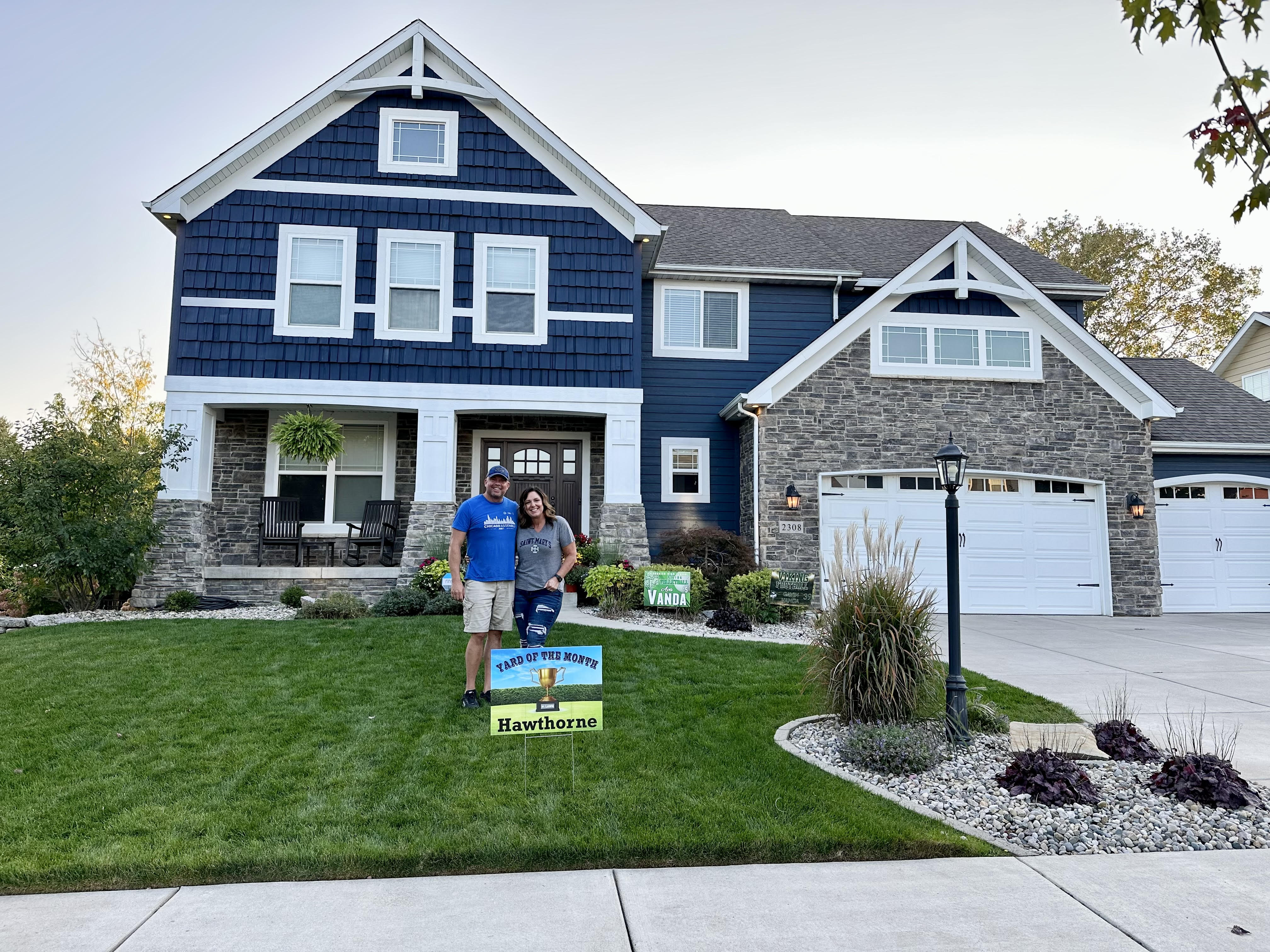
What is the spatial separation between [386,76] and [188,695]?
1049 cm

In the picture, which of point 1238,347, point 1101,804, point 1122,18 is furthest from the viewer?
point 1238,347

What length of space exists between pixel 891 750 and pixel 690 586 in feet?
19.0

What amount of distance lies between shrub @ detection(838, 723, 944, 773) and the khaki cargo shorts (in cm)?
255

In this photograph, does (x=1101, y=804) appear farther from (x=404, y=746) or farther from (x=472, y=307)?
(x=472, y=307)

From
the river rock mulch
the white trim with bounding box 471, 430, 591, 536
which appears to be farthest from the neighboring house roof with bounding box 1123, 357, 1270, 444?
the river rock mulch

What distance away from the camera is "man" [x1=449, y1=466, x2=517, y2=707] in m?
5.84

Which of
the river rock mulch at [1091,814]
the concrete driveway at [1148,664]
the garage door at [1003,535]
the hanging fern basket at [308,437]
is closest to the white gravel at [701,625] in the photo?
the concrete driveway at [1148,664]

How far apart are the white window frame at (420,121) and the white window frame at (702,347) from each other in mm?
4030

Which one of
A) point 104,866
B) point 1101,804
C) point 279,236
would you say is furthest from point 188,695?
point 279,236

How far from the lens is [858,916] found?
302cm

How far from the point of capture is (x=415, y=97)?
12523 mm

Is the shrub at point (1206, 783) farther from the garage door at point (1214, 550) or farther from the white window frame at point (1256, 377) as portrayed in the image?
the white window frame at point (1256, 377)

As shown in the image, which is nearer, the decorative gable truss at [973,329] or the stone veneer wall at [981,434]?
the stone veneer wall at [981,434]

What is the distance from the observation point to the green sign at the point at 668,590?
10.2 meters
